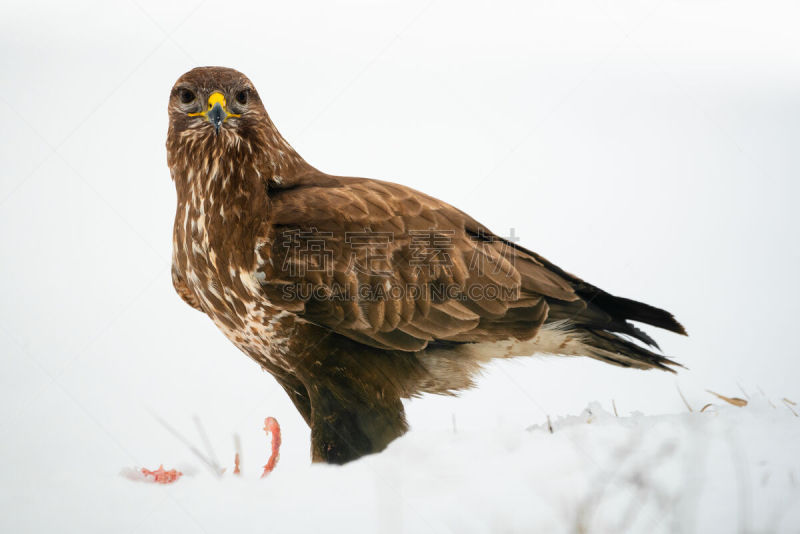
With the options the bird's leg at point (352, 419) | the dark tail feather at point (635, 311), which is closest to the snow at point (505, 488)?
the bird's leg at point (352, 419)

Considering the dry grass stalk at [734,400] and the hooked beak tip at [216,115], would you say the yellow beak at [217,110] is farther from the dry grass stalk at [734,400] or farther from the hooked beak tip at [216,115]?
the dry grass stalk at [734,400]

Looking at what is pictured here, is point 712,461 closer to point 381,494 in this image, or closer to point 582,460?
point 582,460

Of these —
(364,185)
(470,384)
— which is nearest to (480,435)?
(470,384)

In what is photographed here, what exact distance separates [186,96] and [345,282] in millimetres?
1005

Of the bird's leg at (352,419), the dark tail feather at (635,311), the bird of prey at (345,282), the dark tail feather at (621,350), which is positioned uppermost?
the dark tail feather at (635,311)

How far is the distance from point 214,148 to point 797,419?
2.65 metres

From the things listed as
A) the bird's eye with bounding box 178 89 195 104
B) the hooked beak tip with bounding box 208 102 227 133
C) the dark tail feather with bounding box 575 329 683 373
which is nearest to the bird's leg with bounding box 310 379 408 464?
the dark tail feather with bounding box 575 329 683 373

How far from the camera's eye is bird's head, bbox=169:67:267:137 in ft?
9.65

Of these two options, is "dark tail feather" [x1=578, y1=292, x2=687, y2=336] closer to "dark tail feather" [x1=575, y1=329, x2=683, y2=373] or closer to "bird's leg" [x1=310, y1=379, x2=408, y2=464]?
"dark tail feather" [x1=575, y1=329, x2=683, y2=373]

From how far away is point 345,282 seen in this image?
2893 mm

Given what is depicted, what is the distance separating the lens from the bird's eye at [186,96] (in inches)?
118

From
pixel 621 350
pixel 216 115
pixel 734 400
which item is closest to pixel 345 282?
pixel 216 115

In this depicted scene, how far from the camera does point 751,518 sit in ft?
8.30

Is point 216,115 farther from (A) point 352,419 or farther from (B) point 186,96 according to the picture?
(A) point 352,419
